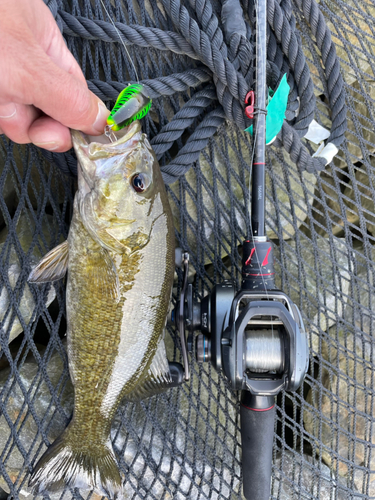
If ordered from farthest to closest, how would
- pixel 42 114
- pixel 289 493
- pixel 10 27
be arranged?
pixel 289 493 → pixel 42 114 → pixel 10 27

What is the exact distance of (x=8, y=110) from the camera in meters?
1.32

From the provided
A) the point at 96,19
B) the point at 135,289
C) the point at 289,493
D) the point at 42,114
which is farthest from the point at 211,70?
the point at 289,493

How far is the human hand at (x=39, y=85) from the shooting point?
108 centimetres

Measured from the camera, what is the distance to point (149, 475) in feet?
6.65

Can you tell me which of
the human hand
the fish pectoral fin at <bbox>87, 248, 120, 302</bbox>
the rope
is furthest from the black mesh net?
the fish pectoral fin at <bbox>87, 248, 120, 302</bbox>

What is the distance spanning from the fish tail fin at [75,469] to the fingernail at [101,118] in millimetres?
1368

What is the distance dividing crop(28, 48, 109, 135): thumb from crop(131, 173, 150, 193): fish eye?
0.85ft

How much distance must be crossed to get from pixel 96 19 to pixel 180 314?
59.2 inches

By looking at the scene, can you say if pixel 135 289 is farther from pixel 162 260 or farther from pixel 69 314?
pixel 69 314

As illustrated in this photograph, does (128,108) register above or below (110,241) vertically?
above

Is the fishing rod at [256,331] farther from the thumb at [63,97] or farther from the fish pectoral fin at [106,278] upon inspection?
the thumb at [63,97]

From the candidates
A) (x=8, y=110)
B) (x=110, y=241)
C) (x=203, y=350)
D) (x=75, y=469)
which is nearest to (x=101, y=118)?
(x=8, y=110)

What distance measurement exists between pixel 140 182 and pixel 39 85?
0.51m

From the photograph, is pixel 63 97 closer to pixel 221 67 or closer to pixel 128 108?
pixel 128 108
